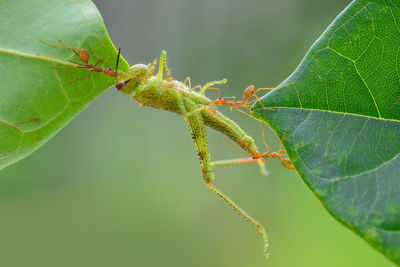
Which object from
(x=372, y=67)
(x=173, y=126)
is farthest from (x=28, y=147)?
(x=173, y=126)

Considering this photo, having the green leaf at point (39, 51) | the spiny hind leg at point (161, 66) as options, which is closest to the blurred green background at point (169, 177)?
the spiny hind leg at point (161, 66)

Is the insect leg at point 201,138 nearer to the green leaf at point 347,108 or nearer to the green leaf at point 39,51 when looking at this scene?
the green leaf at point 39,51

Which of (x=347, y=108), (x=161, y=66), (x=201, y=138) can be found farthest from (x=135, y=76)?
(x=347, y=108)

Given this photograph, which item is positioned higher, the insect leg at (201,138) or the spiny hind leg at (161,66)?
the spiny hind leg at (161,66)

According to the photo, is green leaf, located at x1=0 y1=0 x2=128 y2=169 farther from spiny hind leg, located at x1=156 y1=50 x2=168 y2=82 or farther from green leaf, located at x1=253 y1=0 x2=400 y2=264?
green leaf, located at x1=253 y1=0 x2=400 y2=264

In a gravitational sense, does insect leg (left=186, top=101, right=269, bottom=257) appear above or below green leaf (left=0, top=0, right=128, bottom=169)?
below

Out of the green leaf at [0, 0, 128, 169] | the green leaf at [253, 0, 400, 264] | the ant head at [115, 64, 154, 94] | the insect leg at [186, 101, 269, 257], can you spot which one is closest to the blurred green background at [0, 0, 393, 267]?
the insect leg at [186, 101, 269, 257]

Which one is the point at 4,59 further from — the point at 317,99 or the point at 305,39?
the point at 305,39
